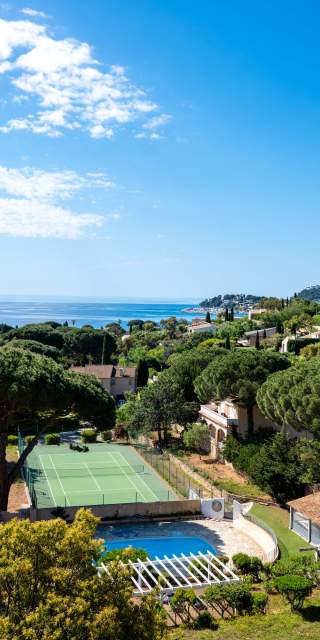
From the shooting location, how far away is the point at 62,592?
985 cm

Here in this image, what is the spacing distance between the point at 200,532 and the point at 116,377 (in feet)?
138

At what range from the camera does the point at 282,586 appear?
58.2 ft

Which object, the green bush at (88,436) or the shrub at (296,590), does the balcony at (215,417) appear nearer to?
the green bush at (88,436)

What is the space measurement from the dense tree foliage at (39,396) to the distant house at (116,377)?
37092mm

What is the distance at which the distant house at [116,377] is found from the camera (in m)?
67.0

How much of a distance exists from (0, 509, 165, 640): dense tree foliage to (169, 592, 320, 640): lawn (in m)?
5.91

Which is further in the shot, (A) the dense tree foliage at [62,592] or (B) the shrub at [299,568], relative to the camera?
(B) the shrub at [299,568]

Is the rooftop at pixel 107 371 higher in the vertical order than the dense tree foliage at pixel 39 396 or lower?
lower

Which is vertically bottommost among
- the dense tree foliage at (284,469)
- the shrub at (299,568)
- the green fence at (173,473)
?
the green fence at (173,473)

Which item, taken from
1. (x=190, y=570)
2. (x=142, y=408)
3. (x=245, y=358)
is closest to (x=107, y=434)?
(x=142, y=408)

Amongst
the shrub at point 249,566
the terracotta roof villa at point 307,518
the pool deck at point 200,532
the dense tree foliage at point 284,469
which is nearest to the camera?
the shrub at point 249,566

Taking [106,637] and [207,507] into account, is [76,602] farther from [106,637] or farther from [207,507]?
[207,507]

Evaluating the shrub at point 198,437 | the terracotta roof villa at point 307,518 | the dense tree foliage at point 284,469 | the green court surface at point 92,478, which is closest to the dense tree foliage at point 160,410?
the shrub at point 198,437

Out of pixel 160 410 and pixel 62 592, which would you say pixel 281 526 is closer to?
pixel 160 410
